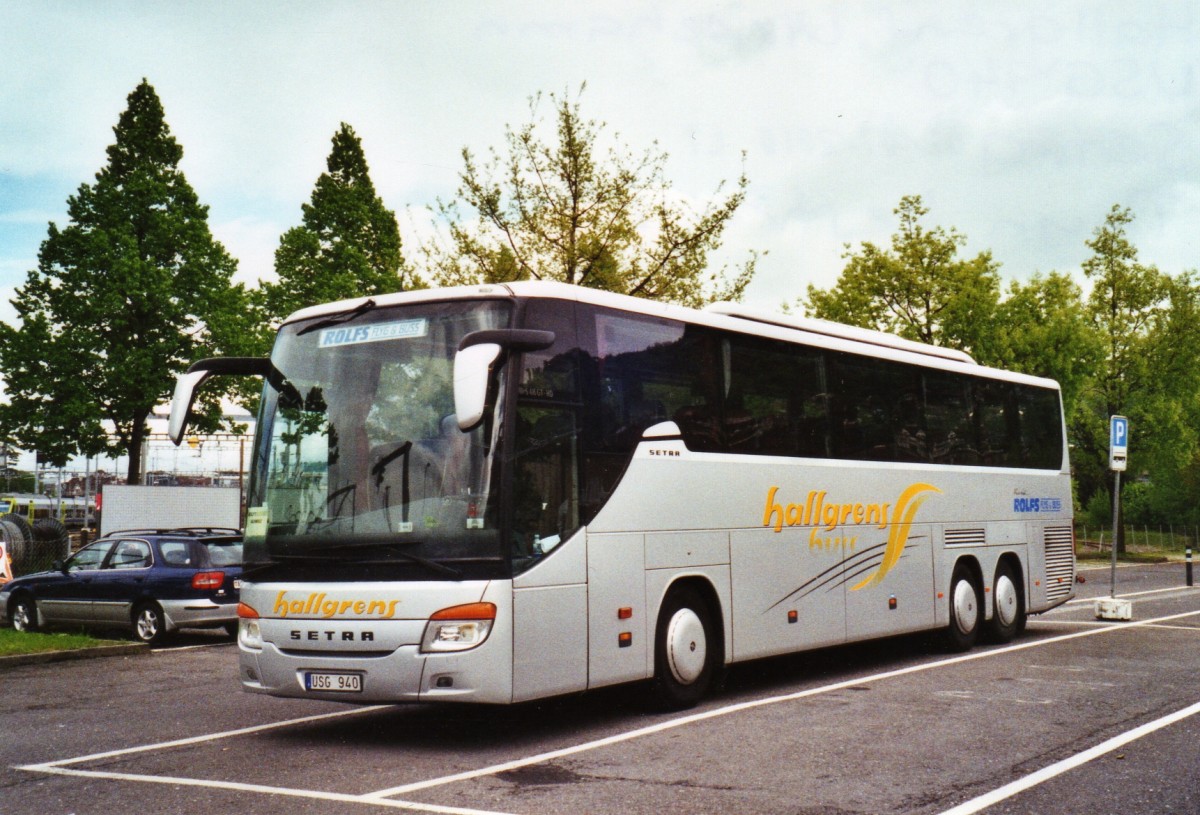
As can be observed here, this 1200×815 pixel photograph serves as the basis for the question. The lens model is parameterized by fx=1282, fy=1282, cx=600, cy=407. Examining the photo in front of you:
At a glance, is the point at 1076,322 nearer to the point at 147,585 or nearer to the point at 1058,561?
the point at 1058,561

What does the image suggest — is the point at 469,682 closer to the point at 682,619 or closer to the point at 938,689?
the point at 682,619

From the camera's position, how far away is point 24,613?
65.1 feet

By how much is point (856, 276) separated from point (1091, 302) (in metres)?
13.4

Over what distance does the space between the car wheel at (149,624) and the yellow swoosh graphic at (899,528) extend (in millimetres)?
10086

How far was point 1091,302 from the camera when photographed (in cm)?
5328

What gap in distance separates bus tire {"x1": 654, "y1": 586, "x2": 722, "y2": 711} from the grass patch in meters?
9.09

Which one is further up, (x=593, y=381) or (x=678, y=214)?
(x=678, y=214)

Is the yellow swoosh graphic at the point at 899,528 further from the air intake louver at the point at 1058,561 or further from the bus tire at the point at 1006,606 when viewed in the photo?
the air intake louver at the point at 1058,561

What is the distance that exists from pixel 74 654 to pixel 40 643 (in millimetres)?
985

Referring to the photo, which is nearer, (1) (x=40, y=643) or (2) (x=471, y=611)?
(2) (x=471, y=611)

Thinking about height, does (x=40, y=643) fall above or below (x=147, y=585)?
below

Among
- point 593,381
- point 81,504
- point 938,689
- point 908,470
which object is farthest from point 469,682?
point 81,504

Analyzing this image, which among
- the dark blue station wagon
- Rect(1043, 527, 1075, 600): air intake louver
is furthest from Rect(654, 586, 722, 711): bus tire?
the dark blue station wagon

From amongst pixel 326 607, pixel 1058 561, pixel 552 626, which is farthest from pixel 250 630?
pixel 1058 561
